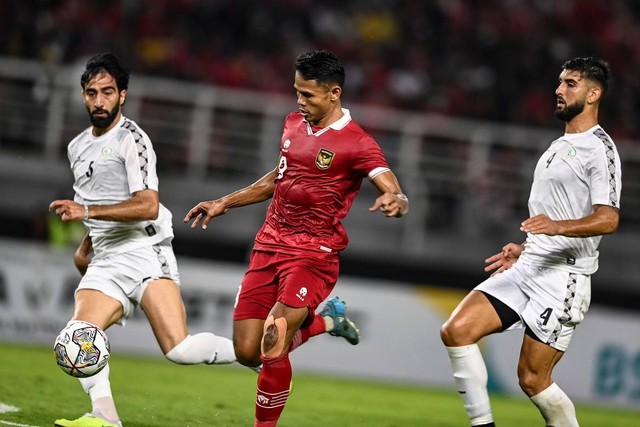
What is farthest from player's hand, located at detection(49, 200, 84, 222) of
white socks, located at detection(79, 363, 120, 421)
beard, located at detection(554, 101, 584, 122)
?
beard, located at detection(554, 101, 584, 122)

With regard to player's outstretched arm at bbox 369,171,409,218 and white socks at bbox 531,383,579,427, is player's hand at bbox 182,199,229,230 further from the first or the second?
white socks at bbox 531,383,579,427

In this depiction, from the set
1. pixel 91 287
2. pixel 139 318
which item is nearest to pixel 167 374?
pixel 139 318

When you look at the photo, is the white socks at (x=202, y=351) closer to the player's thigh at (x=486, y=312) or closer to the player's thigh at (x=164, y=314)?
the player's thigh at (x=164, y=314)

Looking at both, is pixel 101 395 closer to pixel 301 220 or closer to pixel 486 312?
pixel 301 220

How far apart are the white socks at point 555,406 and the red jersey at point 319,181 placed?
1.57 metres

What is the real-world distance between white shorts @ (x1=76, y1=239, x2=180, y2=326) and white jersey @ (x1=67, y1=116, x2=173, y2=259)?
0.07 meters

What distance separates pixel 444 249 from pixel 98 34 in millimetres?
6075

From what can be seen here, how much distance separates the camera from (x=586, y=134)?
6.89 m

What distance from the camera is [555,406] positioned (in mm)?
6891

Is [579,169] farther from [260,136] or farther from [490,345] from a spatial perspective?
[260,136]

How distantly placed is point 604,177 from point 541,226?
2.10 feet

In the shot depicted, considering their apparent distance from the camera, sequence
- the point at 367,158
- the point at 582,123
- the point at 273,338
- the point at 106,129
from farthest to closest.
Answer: the point at 106,129 < the point at 582,123 < the point at 367,158 < the point at 273,338

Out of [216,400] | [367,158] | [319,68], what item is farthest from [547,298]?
[216,400]

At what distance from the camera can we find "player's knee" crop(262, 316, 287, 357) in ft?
21.0
